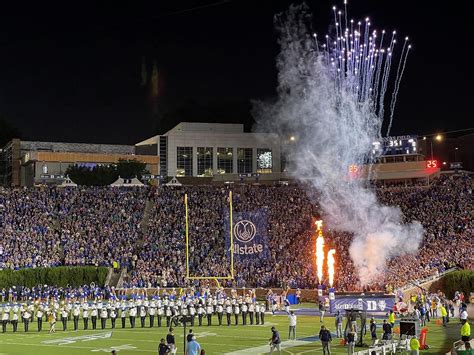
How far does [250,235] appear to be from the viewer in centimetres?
4275

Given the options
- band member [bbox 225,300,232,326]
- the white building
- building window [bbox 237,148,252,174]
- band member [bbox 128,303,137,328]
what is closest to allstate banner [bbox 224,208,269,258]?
band member [bbox 225,300,232,326]

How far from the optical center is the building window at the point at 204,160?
7669cm

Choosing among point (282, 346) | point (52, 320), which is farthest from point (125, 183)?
point (282, 346)

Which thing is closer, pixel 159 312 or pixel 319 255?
pixel 159 312

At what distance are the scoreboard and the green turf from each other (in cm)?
2759

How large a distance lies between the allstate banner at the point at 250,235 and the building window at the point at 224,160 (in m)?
32.7

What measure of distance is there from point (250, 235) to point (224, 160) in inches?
1374

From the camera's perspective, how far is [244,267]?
145 ft

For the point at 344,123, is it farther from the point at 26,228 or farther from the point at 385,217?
the point at 26,228

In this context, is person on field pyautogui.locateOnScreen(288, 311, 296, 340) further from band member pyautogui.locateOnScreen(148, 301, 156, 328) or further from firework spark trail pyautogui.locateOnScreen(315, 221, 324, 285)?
firework spark trail pyautogui.locateOnScreen(315, 221, 324, 285)

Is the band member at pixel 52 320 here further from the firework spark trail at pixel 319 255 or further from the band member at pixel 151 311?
the firework spark trail at pixel 319 255

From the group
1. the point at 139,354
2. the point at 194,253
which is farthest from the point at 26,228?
the point at 139,354

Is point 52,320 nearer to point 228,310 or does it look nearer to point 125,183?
point 228,310

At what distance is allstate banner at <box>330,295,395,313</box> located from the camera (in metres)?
28.1
